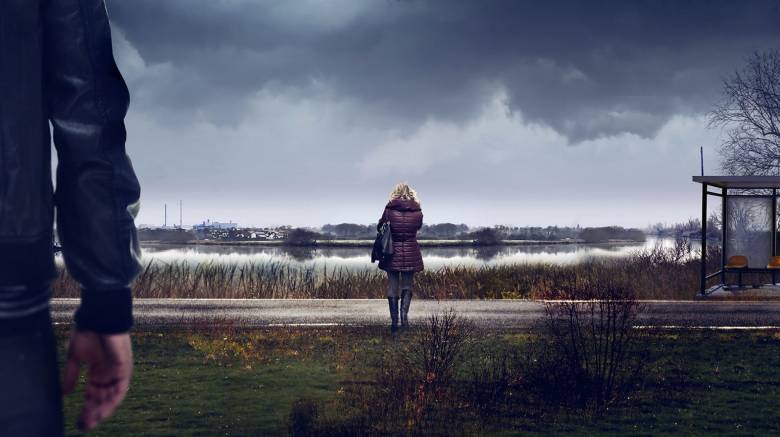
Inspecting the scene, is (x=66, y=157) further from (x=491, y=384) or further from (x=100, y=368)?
(x=491, y=384)

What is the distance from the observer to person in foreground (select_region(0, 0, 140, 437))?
7.09ft

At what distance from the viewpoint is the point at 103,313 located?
2242 millimetres

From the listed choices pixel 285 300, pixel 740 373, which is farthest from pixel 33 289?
pixel 285 300

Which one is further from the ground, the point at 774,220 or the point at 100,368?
the point at 774,220

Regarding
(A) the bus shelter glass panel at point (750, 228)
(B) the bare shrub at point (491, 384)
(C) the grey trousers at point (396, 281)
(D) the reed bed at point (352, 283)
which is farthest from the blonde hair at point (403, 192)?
(A) the bus shelter glass panel at point (750, 228)

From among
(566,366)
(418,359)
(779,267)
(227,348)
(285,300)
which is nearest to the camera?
(566,366)

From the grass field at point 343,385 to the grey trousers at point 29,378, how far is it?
14.8 ft

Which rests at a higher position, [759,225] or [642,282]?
[759,225]

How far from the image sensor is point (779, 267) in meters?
17.8

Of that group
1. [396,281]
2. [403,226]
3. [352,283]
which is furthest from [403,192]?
[352,283]

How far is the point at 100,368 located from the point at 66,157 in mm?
656

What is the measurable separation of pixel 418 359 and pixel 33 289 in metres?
6.86

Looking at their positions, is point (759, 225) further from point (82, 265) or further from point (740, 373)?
point (82, 265)

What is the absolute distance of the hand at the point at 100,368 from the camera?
2.23m
